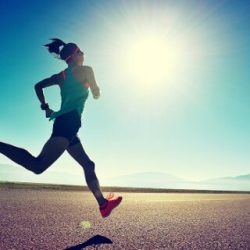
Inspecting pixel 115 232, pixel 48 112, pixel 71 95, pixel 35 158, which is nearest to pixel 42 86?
pixel 48 112

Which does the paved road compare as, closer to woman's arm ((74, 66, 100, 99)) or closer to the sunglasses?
woman's arm ((74, 66, 100, 99))

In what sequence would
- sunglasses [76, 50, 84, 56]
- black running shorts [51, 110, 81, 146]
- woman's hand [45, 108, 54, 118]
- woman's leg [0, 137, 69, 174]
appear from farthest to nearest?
1. sunglasses [76, 50, 84, 56]
2. woman's hand [45, 108, 54, 118]
3. black running shorts [51, 110, 81, 146]
4. woman's leg [0, 137, 69, 174]

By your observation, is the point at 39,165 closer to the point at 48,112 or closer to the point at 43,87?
the point at 48,112

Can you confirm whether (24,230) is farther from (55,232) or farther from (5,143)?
(5,143)

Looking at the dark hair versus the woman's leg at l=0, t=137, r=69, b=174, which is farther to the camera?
the dark hair

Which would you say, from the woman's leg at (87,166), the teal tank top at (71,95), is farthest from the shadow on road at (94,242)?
the teal tank top at (71,95)

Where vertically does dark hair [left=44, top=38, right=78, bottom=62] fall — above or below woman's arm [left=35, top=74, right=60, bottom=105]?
above

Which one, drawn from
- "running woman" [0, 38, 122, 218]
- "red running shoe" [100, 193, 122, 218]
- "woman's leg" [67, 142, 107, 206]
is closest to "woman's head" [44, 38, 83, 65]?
"running woman" [0, 38, 122, 218]

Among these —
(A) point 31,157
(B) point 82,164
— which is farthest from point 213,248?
(A) point 31,157

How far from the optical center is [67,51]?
5.19 meters

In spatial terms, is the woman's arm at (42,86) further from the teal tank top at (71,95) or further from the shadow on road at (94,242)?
the shadow on road at (94,242)

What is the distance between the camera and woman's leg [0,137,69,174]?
439 cm

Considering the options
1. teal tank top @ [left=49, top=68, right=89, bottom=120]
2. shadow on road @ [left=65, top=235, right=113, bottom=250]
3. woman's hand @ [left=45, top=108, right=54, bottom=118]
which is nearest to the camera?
shadow on road @ [left=65, top=235, right=113, bottom=250]

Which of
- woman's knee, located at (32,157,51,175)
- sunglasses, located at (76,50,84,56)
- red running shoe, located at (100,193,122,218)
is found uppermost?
sunglasses, located at (76,50,84,56)
